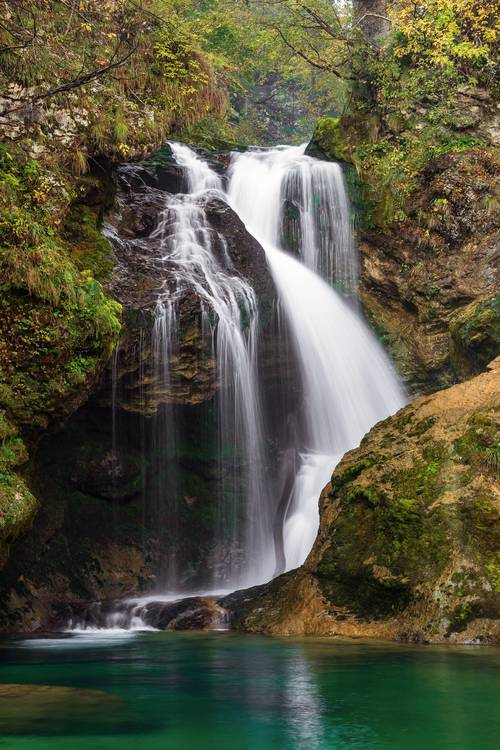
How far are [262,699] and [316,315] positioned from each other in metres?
10.0

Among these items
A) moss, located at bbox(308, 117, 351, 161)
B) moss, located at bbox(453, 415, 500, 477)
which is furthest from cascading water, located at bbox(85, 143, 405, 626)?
moss, located at bbox(453, 415, 500, 477)

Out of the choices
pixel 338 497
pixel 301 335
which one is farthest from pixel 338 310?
pixel 338 497

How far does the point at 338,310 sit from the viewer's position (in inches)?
615

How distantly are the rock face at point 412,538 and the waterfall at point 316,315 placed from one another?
336cm

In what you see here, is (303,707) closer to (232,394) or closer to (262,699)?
(262,699)

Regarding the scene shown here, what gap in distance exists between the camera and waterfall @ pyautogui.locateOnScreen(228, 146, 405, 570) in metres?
13.4

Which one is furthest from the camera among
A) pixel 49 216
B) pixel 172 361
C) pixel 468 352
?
pixel 172 361

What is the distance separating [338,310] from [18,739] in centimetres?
1228

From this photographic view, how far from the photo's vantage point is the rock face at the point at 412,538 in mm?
7621

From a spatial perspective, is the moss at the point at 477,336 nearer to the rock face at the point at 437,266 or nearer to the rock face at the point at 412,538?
the rock face at the point at 412,538

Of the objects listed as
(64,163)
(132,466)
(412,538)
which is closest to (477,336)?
(412,538)

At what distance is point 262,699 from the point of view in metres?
5.43

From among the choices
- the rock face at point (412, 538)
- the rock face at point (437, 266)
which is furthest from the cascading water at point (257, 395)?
the rock face at point (412, 538)

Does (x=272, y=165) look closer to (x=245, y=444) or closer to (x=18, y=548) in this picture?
(x=245, y=444)
